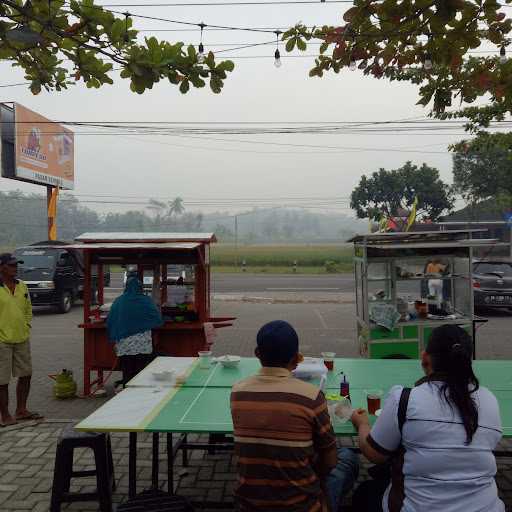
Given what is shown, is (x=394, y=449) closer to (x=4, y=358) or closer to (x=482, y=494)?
A: (x=482, y=494)

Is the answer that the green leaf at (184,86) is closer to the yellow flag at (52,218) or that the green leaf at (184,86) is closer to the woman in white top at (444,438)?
the woman in white top at (444,438)

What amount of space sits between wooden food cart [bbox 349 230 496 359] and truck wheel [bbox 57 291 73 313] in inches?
386

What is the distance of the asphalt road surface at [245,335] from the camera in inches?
286

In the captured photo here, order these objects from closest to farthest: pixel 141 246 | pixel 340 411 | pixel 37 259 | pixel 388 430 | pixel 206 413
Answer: pixel 388 430
pixel 340 411
pixel 206 413
pixel 141 246
pixel 37 259

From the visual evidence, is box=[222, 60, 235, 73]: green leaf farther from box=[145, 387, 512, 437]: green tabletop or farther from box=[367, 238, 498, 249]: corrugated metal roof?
box=[367, 238, 498, 249]: corrugated metal roof

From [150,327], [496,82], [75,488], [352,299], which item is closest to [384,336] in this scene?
[150,327]

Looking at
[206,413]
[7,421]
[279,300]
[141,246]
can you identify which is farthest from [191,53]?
[279,300]

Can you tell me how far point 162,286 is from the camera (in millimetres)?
7578

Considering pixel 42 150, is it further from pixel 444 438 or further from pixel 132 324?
pixel 444 438

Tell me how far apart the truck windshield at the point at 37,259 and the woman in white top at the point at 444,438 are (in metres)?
14.1

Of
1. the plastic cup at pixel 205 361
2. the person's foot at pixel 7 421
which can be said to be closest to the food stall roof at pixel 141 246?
the plastic cup at pixel 205 361

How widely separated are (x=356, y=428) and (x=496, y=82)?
9.97 ft

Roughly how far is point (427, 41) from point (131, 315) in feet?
13.9

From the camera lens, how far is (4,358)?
5645 millimetres
